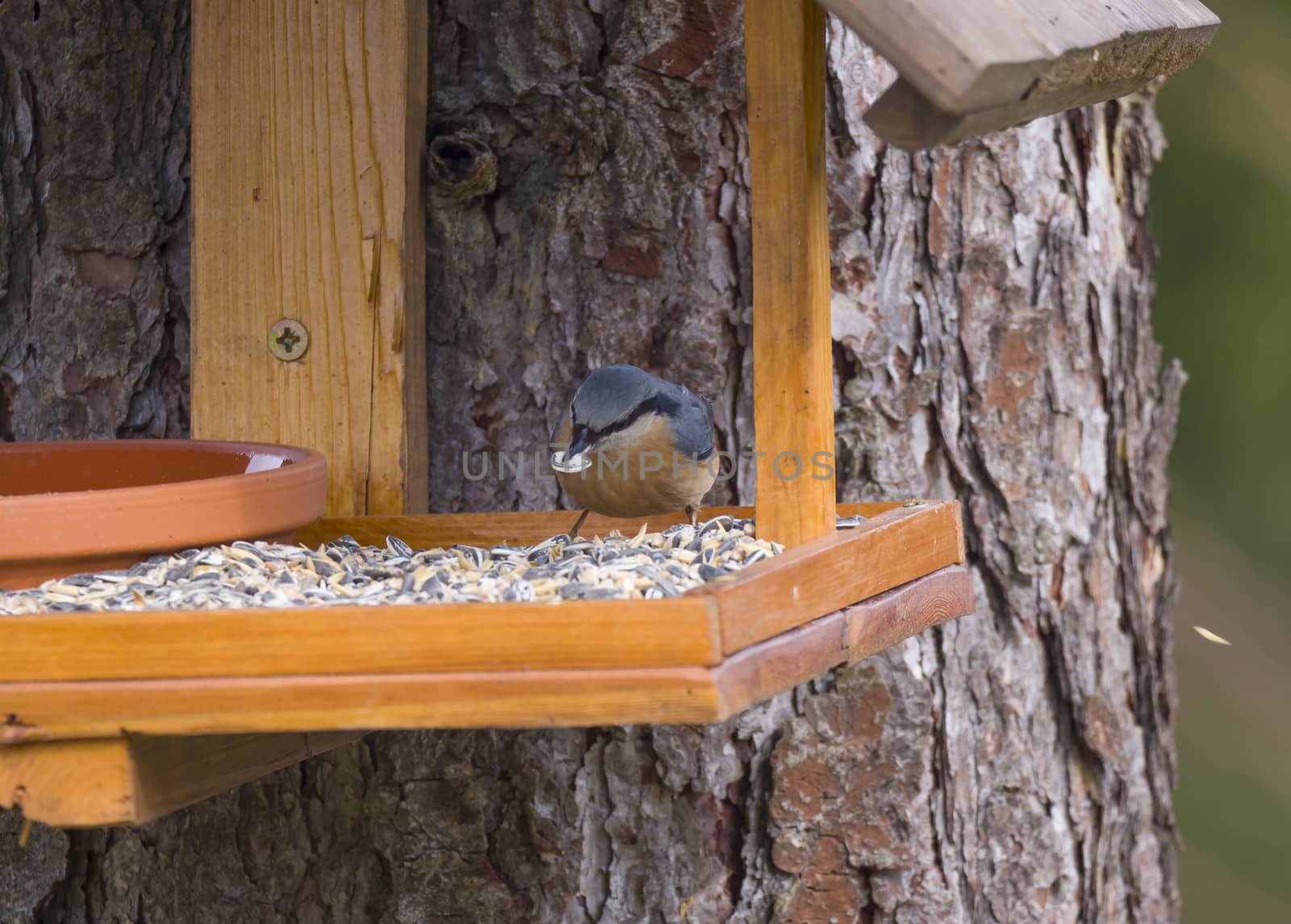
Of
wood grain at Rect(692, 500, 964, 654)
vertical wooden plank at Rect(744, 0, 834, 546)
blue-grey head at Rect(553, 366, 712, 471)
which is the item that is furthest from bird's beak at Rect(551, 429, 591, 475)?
wood grain at Rect(692, 500, 964, 654)

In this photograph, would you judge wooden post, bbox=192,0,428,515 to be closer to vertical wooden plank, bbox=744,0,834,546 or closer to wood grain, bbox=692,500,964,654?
vertical wooden plank, bbox=744,0,834,546

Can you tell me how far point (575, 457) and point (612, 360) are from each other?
1.31ft

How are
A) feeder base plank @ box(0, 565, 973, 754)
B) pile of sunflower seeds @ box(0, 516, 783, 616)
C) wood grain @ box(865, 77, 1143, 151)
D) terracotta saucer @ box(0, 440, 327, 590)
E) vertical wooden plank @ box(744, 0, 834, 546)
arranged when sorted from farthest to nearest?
vertical wooden plank @ box(744, 0, 834, 546) < terracotta saucer @ box(0, 440, 327, 590) < pile of sunflower seeds @ box(0, 516, 783, 616) < wood grain @ box(865, 77, 1143, 151) < feeder base plank @ box(0, 565, 973, 754)

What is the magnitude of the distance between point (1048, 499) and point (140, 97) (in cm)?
178

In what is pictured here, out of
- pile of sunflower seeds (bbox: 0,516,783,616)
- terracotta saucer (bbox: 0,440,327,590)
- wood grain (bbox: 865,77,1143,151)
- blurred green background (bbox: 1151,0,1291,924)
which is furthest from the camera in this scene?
blurred green background (bbox: 1151,0,1291,924)

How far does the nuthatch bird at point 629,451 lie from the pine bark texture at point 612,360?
0.30 metres

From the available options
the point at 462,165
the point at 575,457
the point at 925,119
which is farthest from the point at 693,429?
the point at 925,119

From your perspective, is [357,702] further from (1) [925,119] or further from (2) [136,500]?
(1) [925,119]

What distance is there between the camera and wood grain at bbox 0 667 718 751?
123 cm

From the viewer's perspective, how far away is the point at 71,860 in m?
2.26

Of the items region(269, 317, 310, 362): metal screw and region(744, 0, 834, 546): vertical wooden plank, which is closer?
region(744, 0, 834, 546): vertical wooden plank

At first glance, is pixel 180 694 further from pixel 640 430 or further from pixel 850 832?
pixel 850 832

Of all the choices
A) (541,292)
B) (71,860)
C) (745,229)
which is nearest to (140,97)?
(541,292)

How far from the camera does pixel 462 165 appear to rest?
2.24 m
